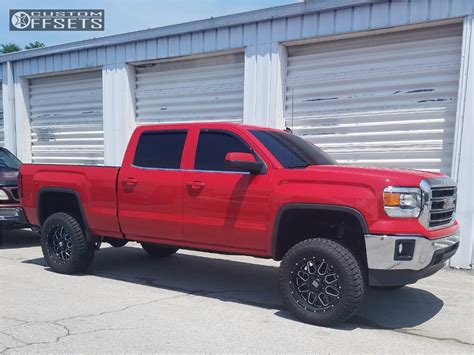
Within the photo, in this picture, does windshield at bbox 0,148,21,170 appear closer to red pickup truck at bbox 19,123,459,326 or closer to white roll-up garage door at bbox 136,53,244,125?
white roll-up garage door at bbox 136,53,244,125

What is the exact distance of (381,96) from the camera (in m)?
8.59

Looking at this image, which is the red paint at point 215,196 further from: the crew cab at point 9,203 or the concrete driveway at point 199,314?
the crew cab at point 9,203

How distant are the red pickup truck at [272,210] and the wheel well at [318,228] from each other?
1 centimetres

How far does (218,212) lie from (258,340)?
153 cm

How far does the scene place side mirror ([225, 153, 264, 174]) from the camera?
4883mm

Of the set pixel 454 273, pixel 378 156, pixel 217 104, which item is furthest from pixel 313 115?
pixel 454 273

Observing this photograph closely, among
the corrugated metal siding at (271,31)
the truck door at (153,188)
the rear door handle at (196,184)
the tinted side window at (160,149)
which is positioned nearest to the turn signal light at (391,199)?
the rear door handle at (196,184)

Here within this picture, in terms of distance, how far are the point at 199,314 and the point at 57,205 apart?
3230 millimetres

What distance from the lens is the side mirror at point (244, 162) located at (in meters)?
4.88

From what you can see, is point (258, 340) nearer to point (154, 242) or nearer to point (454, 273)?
point (154, 242)

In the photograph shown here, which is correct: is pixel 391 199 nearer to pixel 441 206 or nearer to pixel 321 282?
pixel 441 206

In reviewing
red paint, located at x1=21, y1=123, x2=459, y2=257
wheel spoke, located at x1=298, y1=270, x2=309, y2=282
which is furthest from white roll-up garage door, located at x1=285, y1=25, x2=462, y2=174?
wheel spoke, located at x1=298, y1=270, x2=309, y2=282

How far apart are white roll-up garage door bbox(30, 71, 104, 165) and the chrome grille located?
9679mm

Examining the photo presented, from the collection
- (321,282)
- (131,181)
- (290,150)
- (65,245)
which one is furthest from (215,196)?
(65,245)
